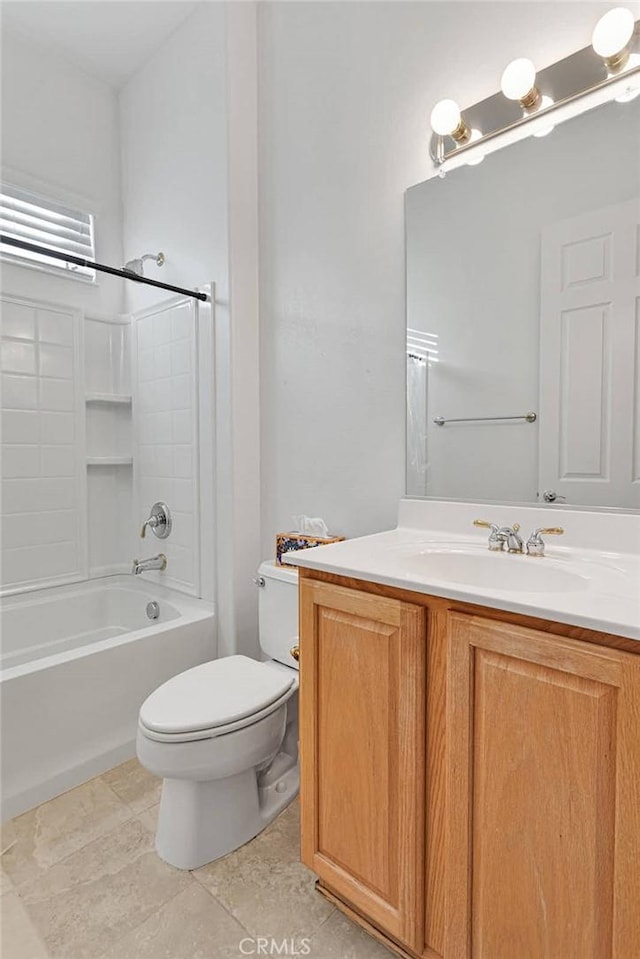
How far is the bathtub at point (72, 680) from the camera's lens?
1.56 m

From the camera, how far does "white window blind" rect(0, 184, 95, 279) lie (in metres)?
2.32

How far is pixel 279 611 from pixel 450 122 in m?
1.56

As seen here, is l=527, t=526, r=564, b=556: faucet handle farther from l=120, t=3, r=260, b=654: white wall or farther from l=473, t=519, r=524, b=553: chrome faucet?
l=120, t=3, r=260, b=654: white wall

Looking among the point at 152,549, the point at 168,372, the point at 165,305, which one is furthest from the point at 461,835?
the point at 165,305

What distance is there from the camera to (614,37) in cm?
112

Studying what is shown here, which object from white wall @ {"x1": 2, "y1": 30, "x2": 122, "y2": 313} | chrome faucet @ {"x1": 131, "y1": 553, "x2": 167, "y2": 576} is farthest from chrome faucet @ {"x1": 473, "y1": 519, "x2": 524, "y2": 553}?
white wall @ {"x1": 2, "y1": 30, "x2": 122, "y2": 313}

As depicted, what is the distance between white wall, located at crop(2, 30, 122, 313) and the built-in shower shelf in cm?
44

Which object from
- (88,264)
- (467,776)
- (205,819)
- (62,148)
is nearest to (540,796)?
(467,776)

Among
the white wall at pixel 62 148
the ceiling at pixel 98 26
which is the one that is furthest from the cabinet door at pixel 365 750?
the ceiling at pixel 98 26

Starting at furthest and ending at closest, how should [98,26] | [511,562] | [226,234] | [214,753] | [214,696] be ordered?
[98,26] → [226,234] → [214,696] → [214,753] → [511,562]

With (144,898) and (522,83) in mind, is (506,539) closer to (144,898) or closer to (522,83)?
(522,83)

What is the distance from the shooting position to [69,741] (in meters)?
1.67

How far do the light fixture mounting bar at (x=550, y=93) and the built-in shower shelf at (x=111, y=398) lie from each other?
1.85 meters

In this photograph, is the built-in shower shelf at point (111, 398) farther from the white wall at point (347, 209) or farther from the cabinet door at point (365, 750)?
the cabinet door at point (365, 750)
